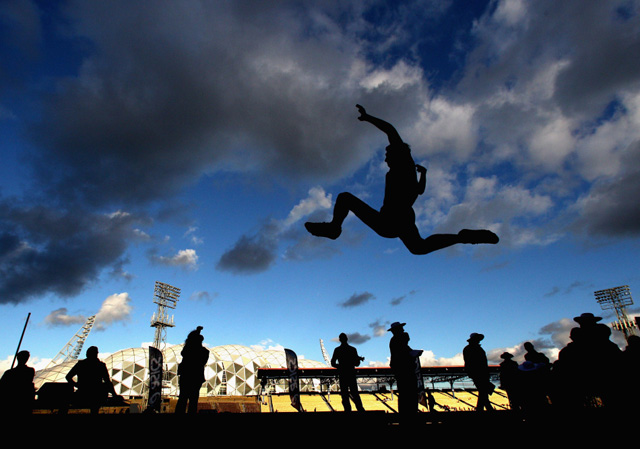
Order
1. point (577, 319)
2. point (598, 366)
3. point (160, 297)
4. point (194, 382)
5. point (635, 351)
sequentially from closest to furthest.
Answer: point (598, 366), point (635, 351), point (577, 319), point (194, 382), point (160, 297)

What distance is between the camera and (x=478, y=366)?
7871mm

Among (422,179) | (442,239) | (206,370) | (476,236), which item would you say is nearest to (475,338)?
(476,236)

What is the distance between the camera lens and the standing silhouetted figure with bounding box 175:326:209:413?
7.21 meters

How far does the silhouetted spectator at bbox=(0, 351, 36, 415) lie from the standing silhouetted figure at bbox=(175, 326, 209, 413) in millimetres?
2387

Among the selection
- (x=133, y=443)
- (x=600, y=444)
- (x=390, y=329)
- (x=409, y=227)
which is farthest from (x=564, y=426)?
(x=133, y=443)

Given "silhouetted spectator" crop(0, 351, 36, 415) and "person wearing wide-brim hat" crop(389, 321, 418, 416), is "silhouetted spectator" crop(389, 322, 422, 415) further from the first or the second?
"silhouetted spectator" crop(0, 351, 36, 415)

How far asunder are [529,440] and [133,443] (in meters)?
4.16

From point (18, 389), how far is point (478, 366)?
342 inches

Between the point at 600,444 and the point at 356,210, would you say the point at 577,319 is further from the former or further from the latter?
the point at 356,210

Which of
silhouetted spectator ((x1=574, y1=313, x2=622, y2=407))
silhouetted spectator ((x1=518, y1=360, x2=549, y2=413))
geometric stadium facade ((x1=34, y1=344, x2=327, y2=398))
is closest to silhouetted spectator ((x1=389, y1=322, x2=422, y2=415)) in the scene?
silhouetted spectator ((x1=518, y1=360, x2=549, y2=413))

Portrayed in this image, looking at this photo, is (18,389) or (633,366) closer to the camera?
(633,366)

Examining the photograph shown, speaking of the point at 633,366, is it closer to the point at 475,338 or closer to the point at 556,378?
the point at 556,378

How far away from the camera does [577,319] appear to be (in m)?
5.31

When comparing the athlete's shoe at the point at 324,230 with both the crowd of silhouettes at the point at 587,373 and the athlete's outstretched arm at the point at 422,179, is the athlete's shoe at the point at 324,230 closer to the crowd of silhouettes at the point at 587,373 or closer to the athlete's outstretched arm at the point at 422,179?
the athlete's outstretched arm at the point at 422,179
